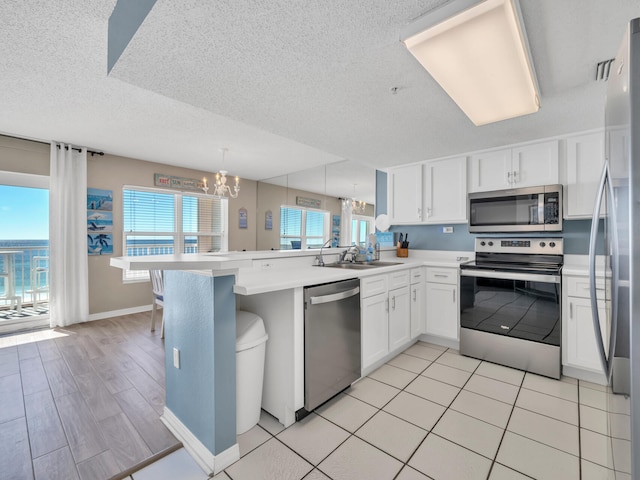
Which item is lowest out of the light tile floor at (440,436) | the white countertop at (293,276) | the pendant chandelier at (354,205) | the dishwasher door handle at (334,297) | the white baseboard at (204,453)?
the light tile floor at (440,436)

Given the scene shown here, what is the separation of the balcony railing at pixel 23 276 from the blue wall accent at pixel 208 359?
163 inches

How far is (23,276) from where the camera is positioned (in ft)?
14.1

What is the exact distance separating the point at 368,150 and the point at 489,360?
2.47 meters

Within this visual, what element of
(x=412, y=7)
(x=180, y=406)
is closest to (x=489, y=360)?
(x=180, y=406)

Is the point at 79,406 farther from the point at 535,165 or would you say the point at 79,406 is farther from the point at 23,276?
the point at 535,165

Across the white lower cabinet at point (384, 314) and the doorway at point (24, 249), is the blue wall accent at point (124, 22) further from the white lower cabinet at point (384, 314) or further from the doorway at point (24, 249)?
the doorway at point (24, 249)

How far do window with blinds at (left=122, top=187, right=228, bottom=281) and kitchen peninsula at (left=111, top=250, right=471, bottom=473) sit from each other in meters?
3.47

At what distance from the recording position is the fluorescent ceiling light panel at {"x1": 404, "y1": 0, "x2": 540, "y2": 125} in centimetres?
130

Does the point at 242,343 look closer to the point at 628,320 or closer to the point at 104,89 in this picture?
the point at 628,320

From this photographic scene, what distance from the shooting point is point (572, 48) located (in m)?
1.55

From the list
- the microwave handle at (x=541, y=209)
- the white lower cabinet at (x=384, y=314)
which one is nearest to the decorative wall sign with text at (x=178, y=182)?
the white lower cabinet at (x=384, y=314)

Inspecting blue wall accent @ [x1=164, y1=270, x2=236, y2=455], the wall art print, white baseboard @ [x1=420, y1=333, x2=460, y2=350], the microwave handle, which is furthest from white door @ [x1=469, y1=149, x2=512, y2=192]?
the wall art print

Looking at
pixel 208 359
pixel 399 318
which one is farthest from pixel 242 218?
pixel 208 359

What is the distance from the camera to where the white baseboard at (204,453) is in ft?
4.85
